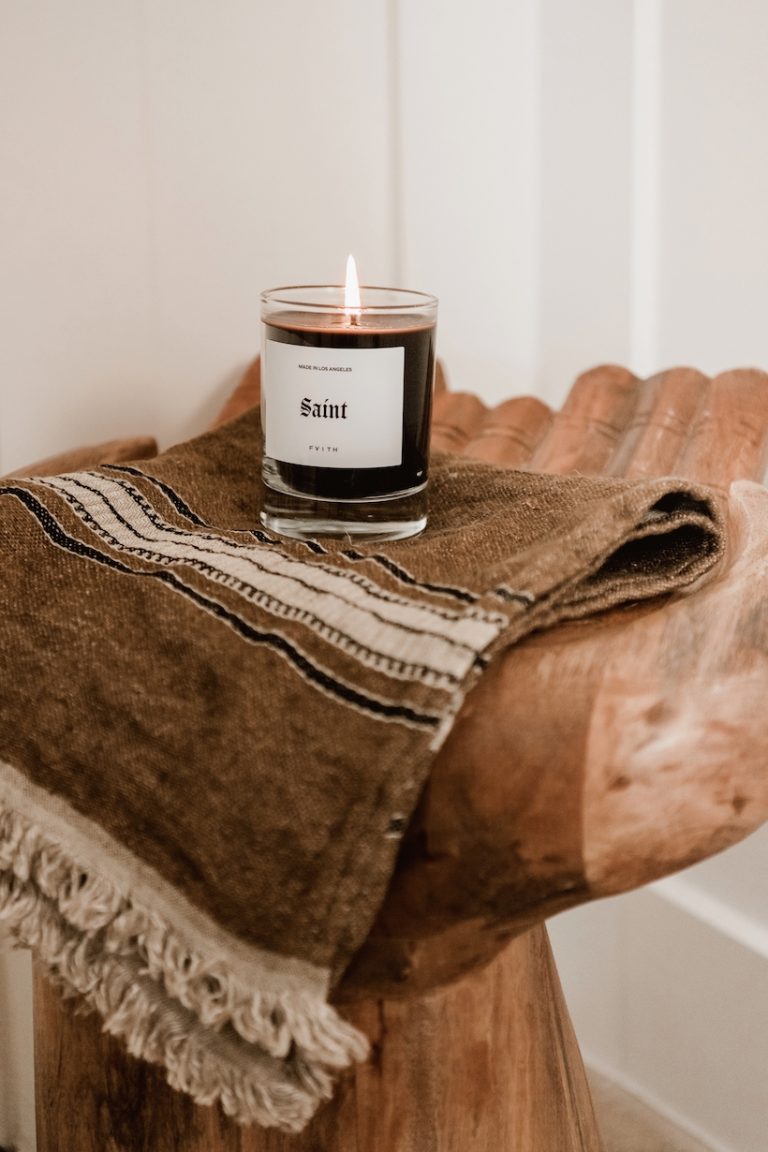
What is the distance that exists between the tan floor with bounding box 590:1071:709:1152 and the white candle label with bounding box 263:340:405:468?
2.19 ft

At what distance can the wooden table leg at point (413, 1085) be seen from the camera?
42cm

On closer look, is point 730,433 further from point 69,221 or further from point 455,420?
point 69,221

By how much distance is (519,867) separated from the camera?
0.30 m

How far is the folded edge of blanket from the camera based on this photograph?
295mm

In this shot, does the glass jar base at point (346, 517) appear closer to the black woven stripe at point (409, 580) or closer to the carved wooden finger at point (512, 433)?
the black woven stripe at point (409, 580)

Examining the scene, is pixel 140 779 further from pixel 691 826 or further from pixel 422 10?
pixel 422 10

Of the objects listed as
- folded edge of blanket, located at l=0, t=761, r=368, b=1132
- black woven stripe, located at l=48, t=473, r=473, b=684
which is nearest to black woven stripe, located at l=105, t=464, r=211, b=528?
black woven stripe, located at l=48, t=473, r=473, b=684

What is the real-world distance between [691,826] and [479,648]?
0.25 ft

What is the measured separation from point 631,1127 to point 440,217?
0.77m

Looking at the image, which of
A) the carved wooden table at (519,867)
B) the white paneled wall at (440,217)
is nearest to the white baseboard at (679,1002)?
the white paneled wall at (440,217)

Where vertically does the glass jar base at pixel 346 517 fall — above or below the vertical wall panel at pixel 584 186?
below

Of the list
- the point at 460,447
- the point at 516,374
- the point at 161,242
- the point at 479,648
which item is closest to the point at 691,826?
the point at 479,648

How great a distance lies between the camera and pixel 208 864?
32cm

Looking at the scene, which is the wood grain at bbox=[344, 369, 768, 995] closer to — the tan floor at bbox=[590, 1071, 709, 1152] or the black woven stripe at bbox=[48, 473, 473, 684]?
the black woven stripe at bbox=[48, 473, 473, 684]
